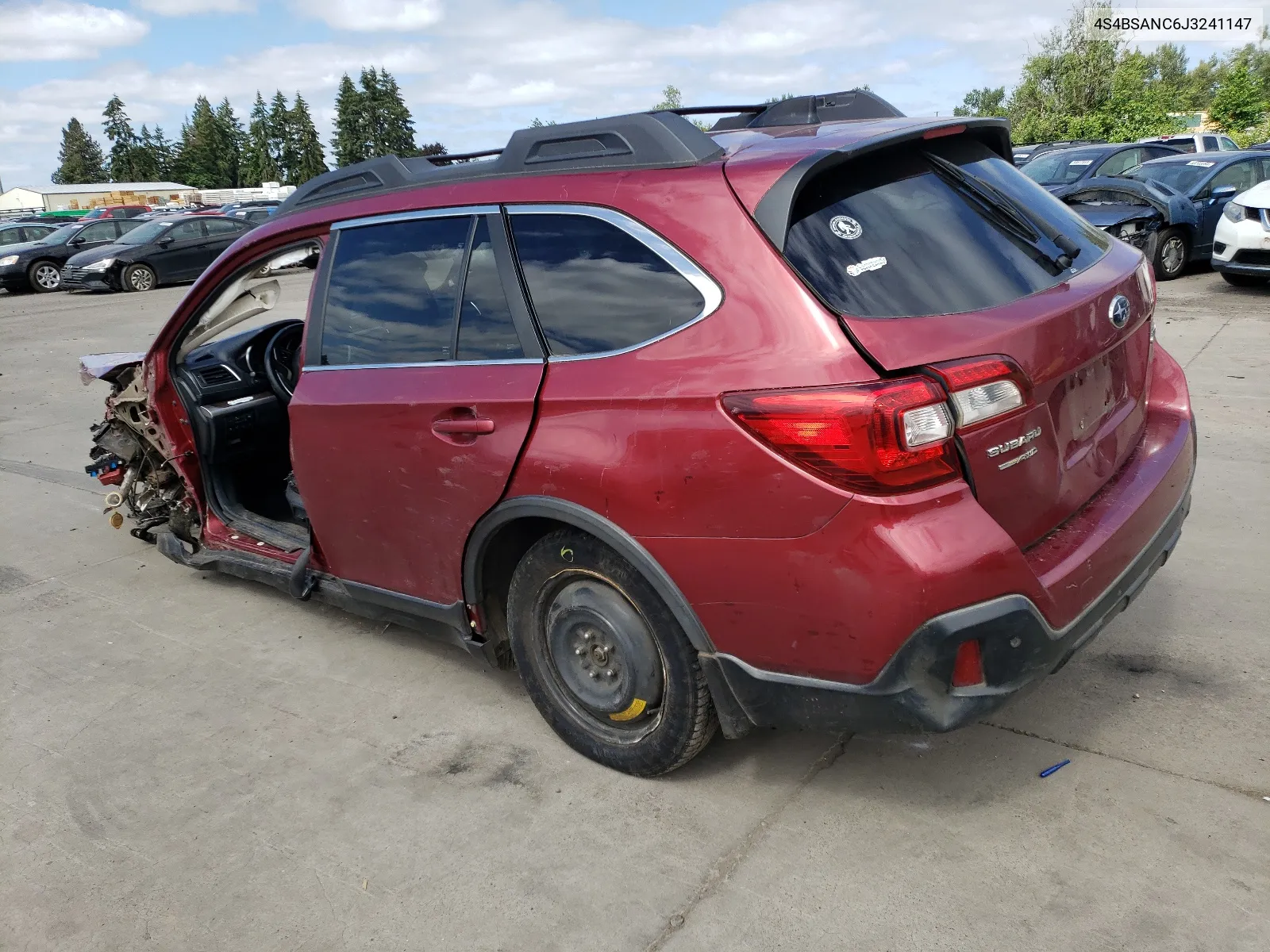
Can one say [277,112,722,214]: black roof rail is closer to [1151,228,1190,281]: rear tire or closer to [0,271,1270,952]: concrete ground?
[0,271,1270,952]: concrete ground

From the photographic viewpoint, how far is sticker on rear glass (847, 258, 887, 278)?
2543 millimetres

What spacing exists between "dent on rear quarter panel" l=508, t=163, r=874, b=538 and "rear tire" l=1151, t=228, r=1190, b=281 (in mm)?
11469

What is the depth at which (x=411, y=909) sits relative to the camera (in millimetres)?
2693

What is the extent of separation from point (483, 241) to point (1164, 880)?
255 cm

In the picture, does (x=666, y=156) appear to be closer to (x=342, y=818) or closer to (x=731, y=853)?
(x=731, y=853)

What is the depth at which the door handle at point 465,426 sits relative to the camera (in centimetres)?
308

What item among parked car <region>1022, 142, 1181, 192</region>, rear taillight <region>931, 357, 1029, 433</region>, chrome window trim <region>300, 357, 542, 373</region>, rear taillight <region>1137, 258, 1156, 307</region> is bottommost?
rear taillight <region>931, 357, 1029, 433</region>

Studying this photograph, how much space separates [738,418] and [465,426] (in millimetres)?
997

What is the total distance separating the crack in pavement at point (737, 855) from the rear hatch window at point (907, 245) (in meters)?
1.43

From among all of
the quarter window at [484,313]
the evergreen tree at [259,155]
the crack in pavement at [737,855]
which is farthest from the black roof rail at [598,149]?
the evergreen tree at [259,155]

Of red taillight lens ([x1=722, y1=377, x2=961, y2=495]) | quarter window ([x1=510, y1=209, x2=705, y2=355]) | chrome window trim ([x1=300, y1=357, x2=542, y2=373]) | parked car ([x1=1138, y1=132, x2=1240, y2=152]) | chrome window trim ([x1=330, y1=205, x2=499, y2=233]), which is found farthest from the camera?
parked car ([x1=1138, y1=132, x2=1240, y2=152])

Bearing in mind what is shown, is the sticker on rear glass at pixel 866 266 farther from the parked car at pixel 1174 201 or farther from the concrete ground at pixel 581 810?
the parked car at pixel 1174 201

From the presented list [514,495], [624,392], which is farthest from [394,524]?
[624,392]

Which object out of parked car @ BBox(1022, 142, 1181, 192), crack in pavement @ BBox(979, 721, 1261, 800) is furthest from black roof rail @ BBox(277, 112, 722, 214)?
parked car @ BBox(1022, 142, 1181, 192)
